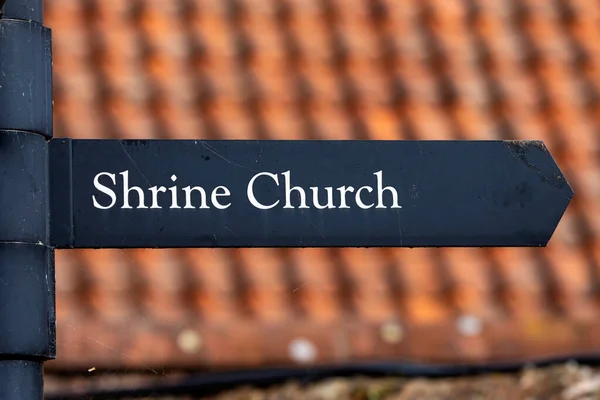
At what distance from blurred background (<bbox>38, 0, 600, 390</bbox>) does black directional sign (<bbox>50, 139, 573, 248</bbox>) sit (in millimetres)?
1749

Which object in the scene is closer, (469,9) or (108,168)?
(108,168)

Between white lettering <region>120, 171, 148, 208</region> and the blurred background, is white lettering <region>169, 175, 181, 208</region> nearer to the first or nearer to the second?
white lettering <region>120, 171, 148, 208</region>

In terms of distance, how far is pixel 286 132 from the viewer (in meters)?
4.55

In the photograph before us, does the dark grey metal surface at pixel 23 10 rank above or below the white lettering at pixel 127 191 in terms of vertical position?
above

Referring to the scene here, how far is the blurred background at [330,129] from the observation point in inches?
157

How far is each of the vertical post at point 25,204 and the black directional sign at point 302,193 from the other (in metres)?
0.09

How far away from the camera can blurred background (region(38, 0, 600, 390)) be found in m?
3.99

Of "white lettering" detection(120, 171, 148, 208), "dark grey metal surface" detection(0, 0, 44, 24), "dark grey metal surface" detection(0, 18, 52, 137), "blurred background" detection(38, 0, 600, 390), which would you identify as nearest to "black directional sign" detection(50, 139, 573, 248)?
"white lettering" detection(120, 171, 148, 208)

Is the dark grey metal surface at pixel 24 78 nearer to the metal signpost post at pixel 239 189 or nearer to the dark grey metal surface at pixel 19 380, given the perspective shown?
the metal signpost post at pixel 239 189

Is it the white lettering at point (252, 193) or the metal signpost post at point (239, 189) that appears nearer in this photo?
the metal signpost post at point (239, 189)

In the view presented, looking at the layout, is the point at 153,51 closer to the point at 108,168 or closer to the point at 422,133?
the point at 422,133

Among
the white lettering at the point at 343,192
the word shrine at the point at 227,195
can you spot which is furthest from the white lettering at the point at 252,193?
the white lettering at the point at 343,192

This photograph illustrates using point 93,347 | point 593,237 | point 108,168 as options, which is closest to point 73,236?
point 108,168

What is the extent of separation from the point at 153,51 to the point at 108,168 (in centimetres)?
271
